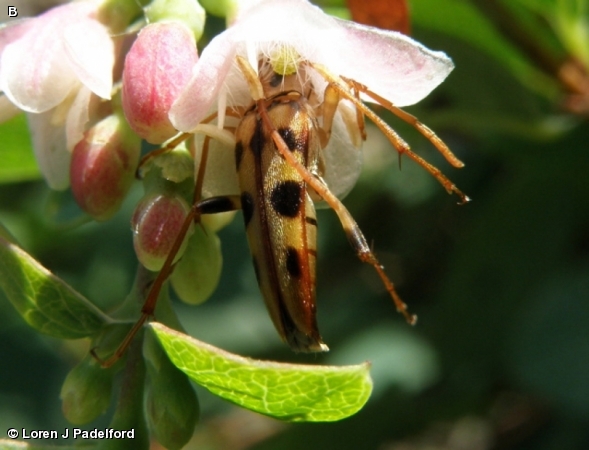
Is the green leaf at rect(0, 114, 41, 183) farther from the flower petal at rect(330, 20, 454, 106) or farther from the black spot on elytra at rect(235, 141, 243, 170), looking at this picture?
the flower petal at rect(330, 20, 454, 106)

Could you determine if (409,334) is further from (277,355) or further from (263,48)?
(263,48)

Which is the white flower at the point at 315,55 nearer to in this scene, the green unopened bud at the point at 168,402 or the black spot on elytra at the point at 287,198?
the black spot on elytra at the point at 287,198

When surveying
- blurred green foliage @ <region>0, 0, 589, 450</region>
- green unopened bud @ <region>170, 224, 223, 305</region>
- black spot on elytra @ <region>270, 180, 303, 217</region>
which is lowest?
blurred green foliage @ <region>0, 0, 589, 450</region>

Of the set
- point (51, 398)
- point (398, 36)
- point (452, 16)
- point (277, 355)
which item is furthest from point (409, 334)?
point (398, 36)

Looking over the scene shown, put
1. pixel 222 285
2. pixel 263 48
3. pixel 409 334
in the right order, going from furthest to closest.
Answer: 1. pixel 222 285
2. pixel 409 334
3. pixel 263 48

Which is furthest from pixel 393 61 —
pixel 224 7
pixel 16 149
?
pixel 16 149

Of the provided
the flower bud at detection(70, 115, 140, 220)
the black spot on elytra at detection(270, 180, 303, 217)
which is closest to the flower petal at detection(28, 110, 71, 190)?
the flower bud at detection(70, 115, 140, 220)
